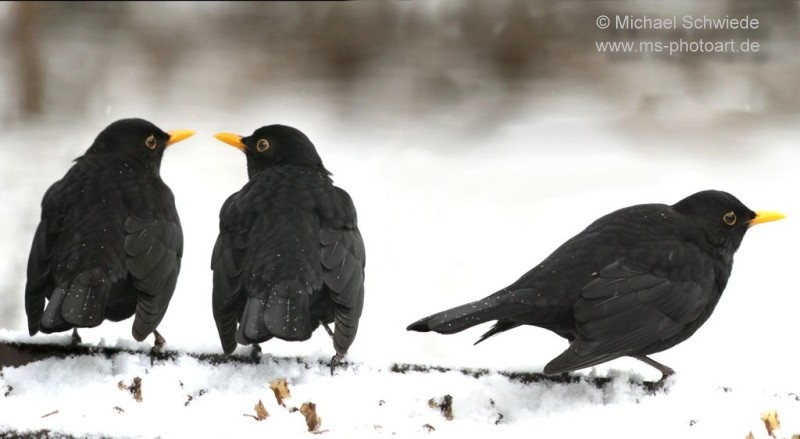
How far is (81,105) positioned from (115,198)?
9.07ft

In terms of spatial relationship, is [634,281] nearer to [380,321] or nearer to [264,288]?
[264,288]

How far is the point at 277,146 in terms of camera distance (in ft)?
17.1

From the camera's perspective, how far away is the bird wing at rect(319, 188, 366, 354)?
176 inches

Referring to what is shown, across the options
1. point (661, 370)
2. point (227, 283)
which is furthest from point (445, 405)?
point (227, 283)

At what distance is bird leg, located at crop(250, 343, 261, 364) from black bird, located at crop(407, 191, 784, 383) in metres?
0.58

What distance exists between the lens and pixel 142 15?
771 cm

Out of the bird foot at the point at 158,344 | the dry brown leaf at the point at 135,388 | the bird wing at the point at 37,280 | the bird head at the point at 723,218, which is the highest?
the bird head at the point at 723,218

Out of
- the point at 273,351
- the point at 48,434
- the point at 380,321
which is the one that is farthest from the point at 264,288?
the point at 380,321

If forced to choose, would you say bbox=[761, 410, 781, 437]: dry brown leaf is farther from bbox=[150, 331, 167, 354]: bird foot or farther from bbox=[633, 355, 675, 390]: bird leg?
bbox=[150, 331, 167, 354]: bird foot

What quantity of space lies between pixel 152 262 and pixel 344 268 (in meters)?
0.71

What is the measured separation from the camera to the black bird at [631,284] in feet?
14.3

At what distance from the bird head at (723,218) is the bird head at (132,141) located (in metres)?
2.09

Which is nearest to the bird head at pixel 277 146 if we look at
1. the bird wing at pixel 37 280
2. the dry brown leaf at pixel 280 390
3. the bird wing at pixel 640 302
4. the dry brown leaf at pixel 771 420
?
the bird wing at pixel 37 280

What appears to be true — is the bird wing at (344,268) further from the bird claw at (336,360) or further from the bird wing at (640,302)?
the bird wing at (640,302)
